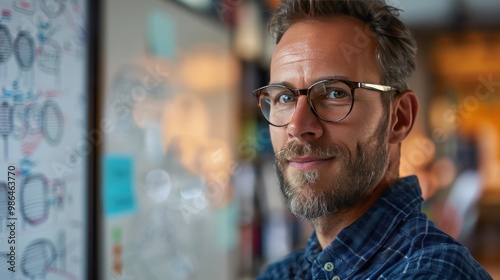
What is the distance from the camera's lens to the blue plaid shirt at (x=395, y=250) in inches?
33.5

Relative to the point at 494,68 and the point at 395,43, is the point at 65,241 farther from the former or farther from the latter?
the point at 494,68

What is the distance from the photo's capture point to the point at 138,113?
1808 mm

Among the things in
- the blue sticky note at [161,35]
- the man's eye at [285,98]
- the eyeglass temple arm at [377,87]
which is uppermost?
the blue sticky note at [161,35]

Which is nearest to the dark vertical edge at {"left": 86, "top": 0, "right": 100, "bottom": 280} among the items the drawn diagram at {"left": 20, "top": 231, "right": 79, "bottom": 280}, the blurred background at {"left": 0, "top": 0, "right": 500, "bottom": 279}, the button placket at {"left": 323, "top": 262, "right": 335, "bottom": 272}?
the blurred background at {"left": 0, "top": 0, "right": 500, "bottom": 279}

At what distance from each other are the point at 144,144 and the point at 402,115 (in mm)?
964

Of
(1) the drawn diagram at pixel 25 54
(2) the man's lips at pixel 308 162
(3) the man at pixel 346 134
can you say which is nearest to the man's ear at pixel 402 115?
(3) the man at pixel 346 134

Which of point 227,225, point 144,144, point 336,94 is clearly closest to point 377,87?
point 336,94

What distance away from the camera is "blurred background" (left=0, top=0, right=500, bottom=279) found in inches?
48.9

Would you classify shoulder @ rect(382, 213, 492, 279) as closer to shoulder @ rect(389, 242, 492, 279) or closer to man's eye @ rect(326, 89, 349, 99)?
shoulder @ rect(389, 242, 492, 279)

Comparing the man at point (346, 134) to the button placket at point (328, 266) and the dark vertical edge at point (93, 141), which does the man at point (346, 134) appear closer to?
the button placket at point (328, 266)

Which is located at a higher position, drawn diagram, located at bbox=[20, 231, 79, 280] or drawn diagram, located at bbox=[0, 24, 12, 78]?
drawn diagram, located at bbox=[0, 24, 12, 78]

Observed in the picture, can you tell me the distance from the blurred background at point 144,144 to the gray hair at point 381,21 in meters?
0.11

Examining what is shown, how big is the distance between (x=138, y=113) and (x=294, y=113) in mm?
899

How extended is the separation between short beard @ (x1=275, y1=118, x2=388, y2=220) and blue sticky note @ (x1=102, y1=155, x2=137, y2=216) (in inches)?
28.5
